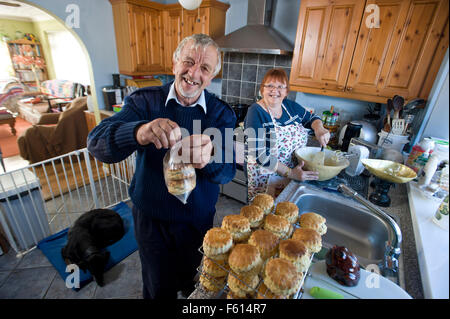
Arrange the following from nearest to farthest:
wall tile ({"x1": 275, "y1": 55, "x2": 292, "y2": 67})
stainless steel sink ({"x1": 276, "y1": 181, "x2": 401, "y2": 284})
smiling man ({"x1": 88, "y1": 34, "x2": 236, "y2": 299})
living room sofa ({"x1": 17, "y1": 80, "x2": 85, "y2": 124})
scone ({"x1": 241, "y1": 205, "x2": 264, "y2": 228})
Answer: scone ({"x1": 241, "y1": 205, "x2": 264, "y2": 228})
smiling man ({"x1": 88, "y1": 34, "x2": 236, "y2": 299})
stainless steel sink ({"x1": 276, "y1": 181, "x2": 401, "y2": 284})
wall tile ({"x1": 275, "y1": 55, "x2": 292, "y2": 67})
living room sofa ({"x1": 17, "y1": 80, "x2": 85, "y2": 124})

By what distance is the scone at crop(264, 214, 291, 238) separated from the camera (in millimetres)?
709

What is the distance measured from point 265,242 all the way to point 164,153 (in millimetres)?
577

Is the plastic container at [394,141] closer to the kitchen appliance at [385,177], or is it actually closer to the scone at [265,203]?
the kitchen appliance at [385,177]

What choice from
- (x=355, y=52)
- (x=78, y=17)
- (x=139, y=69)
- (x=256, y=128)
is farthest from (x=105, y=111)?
(x=355, y=52)

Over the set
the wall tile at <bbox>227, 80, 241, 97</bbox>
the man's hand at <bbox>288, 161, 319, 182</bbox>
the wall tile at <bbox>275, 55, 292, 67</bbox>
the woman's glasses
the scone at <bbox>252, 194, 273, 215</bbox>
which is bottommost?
the man's hand at <bbox>288, 161, 319, 182</bbox>

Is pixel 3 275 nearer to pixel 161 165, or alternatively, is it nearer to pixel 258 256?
pixel 161 165

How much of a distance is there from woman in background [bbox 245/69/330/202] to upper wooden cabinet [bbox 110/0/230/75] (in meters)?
1.72

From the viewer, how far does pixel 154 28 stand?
3031mm

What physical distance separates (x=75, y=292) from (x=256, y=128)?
172 cm

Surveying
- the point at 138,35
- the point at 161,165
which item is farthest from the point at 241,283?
the point at 138,35

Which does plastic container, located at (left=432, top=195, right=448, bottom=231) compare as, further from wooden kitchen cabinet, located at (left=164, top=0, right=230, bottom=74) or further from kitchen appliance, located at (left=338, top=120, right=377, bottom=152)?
wooden kitchen cabinet, located at (left=164, top=0, right=230, bottom=74)

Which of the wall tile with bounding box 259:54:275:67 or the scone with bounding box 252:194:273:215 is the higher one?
the wall tile with bounding box 259:54:275:67

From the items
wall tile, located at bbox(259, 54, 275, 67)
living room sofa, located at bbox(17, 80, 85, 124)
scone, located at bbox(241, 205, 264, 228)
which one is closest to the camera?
scone, located at bbox(241, 205, 264, 228)

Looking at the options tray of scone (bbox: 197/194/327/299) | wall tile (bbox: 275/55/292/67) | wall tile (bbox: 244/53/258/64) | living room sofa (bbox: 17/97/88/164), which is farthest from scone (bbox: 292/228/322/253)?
living room sofa (bbox: 17/97/88/164)
